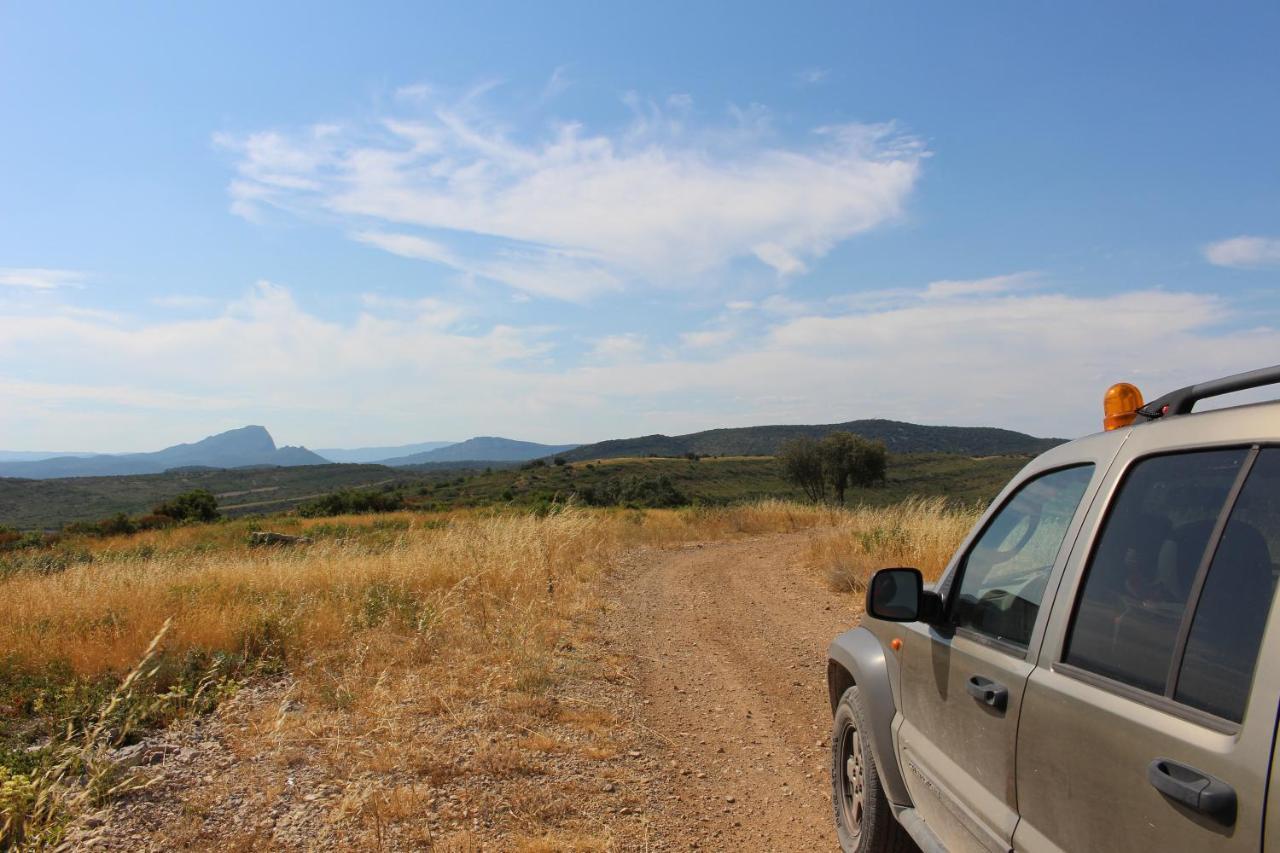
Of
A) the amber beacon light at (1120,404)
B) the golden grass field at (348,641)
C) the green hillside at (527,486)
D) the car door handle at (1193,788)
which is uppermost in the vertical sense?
the amber beacon light at (1120,404)

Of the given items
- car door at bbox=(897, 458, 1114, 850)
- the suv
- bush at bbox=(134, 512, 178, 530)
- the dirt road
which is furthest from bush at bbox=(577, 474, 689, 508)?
the suv

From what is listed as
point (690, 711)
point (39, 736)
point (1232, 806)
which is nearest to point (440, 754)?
point (690, 711)

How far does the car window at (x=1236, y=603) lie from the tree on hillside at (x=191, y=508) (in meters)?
36.3

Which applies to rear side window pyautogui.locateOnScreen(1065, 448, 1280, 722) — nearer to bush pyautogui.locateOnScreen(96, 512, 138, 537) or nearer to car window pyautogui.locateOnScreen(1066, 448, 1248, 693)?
car window pyautogui.locateOnScreen(1066, 448, 1248, 693)

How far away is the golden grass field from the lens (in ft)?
16.5

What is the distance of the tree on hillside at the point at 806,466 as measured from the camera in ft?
127

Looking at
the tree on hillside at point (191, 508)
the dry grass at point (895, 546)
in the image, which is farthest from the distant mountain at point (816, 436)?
the dry grass at point (895, 546)

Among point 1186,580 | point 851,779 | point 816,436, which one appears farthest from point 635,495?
point 816,436

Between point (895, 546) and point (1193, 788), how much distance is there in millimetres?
11067

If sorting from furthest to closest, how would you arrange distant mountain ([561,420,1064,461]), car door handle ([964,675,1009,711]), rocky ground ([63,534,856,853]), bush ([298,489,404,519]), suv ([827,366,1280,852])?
distant mountain ([561,420,1064,461]) → bush ([298,489,404,519]) → rocky ground ([63,534,856,853]) → car door handle ([964,675,1009,711]) → suv ([827,366,1280,852])

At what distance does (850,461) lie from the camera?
123 ft

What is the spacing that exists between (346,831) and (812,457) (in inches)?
1426

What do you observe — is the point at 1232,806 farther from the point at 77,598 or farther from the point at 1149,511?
the point at 77,598

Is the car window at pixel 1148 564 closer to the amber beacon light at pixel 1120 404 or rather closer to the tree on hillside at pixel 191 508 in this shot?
the amber beacon light at pixel 1120 404
